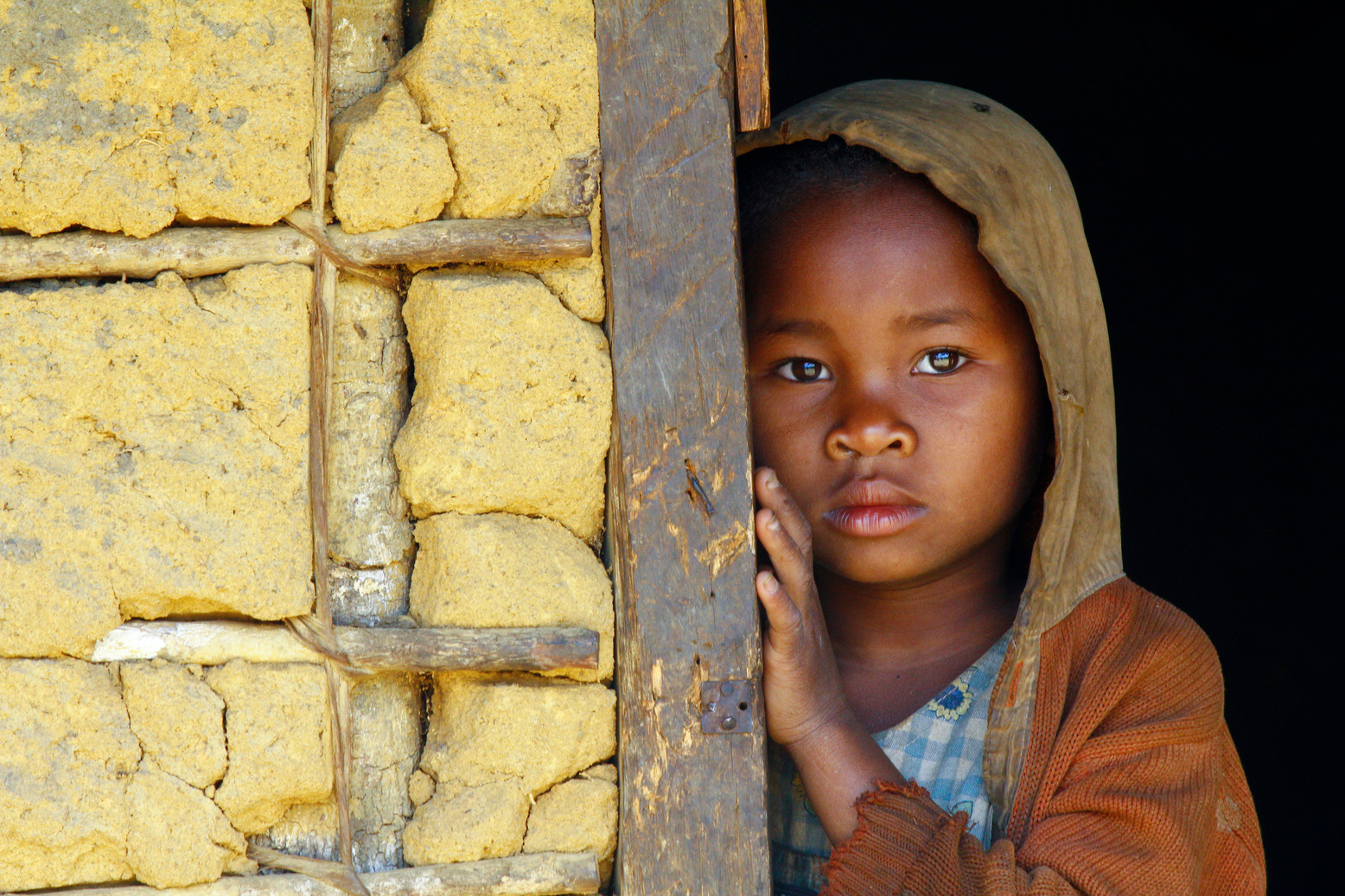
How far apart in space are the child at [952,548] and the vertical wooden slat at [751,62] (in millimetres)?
248

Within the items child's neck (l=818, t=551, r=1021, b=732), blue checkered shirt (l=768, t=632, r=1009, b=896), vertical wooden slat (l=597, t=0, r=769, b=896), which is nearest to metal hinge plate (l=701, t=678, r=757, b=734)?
vertical wooden slat (l=597, t=0, r=769, b=896)

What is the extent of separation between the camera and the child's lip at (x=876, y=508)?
181cm

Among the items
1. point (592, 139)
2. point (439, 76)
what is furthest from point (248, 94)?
point (592, 139)

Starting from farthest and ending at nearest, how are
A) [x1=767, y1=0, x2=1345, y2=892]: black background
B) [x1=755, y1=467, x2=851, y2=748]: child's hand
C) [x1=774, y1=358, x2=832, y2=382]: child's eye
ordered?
[x1=767, y1=0, x2=1345, y2=892]: black background → [x1=774, y1=358, x2=832, y2=382]: child's eye → [x1=755, y1=467, x2=851, y2=748]: child's hand

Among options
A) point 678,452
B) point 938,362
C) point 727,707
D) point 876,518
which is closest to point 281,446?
point 678,452

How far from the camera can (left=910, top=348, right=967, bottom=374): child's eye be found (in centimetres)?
185

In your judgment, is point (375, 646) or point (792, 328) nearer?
point (375, 646)

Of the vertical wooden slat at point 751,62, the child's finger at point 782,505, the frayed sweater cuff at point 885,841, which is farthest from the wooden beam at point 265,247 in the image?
the frayed sweater cuff at point 885,841

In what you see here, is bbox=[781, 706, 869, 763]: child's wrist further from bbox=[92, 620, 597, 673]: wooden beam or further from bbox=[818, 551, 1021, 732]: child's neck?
bbox=[92, 620, 597, 673]: wooden beam

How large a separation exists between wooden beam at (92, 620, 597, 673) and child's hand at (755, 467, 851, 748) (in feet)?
0.84

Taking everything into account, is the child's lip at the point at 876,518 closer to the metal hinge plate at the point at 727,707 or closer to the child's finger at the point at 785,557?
the child's finger at the point at 785,557

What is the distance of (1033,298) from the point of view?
5.59ft

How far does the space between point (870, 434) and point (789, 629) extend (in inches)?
14.0

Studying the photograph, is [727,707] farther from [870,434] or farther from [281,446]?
[281,446]
